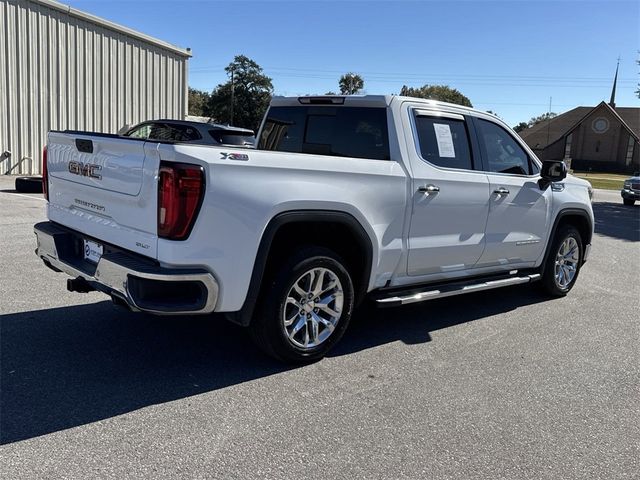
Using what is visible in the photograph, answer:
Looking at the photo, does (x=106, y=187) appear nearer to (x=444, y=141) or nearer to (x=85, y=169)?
(x=85, y=169)

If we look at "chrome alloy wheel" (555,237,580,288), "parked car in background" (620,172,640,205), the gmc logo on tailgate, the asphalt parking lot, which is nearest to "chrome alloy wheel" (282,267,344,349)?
the asphalt parking lot

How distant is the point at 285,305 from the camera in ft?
13.3

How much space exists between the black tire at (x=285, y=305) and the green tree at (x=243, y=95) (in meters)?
76.9

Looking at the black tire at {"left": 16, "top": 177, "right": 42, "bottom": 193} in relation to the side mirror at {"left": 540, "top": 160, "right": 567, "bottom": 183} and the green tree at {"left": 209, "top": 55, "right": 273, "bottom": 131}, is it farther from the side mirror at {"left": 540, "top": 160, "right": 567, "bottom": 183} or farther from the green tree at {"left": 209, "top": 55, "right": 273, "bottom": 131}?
the green tree at {"left": 209, "top": 55, "right": 273, "bottom": 131}

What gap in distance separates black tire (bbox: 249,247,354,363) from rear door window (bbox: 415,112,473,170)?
1322 mm

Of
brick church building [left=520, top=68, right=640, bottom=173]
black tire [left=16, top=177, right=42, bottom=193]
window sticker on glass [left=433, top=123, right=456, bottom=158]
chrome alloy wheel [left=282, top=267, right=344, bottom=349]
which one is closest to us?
chrome alloy wheel [left=282, top=267, right=344, bottom=349]

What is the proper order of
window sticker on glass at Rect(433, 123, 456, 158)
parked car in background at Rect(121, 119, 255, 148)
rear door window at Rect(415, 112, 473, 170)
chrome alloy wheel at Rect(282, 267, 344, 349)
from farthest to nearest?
parked car in background at Rect(121, 119, 255, 148)
window sticker on glass at Rect(433, 123, 456, 158)
rear door window at Rect(415, 112, 473, 170)
chrome alloy wheel at Rect(282, 267, 344, 349)

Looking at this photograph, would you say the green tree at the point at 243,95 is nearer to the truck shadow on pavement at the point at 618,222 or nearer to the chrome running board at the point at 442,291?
the truck shadow on pavement at the point at 618,222

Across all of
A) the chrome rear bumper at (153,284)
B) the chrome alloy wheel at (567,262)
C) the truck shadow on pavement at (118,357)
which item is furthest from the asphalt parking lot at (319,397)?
the chrome alloy wheel at (567,262)

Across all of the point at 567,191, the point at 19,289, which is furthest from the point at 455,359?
the point at 19,289

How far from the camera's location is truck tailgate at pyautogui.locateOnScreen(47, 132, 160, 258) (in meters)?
3.55

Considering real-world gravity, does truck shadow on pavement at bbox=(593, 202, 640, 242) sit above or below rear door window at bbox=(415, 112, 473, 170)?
below

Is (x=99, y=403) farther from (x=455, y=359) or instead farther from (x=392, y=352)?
(x=455, y=359)

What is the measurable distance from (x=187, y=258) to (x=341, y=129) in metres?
2.12
